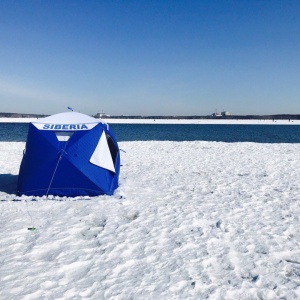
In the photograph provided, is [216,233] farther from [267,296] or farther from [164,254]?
[267,296]

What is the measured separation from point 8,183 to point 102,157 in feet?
11.7

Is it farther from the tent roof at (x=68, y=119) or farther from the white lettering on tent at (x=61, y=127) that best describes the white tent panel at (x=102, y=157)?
the tent roof at (x=68, y=119)

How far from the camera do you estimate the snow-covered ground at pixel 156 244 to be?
3.51 metres

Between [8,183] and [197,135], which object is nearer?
[8,183]

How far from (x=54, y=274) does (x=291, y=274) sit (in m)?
3.35

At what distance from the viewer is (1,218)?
5754 mm

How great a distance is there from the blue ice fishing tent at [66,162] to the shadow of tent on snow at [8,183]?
0.81m

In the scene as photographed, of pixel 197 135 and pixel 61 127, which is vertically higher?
pixel 61 127

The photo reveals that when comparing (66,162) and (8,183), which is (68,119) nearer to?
(66,162)

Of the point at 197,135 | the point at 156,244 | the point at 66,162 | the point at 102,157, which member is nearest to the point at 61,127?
the point at 66,162

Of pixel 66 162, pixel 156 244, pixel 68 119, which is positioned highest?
pixel 68 119

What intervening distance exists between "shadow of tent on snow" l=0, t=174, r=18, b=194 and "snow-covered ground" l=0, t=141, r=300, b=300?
0.20 ft

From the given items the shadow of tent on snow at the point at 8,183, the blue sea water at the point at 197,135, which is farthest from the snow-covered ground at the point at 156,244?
the blue sea water at the point at 197,135

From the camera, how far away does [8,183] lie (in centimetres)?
859
